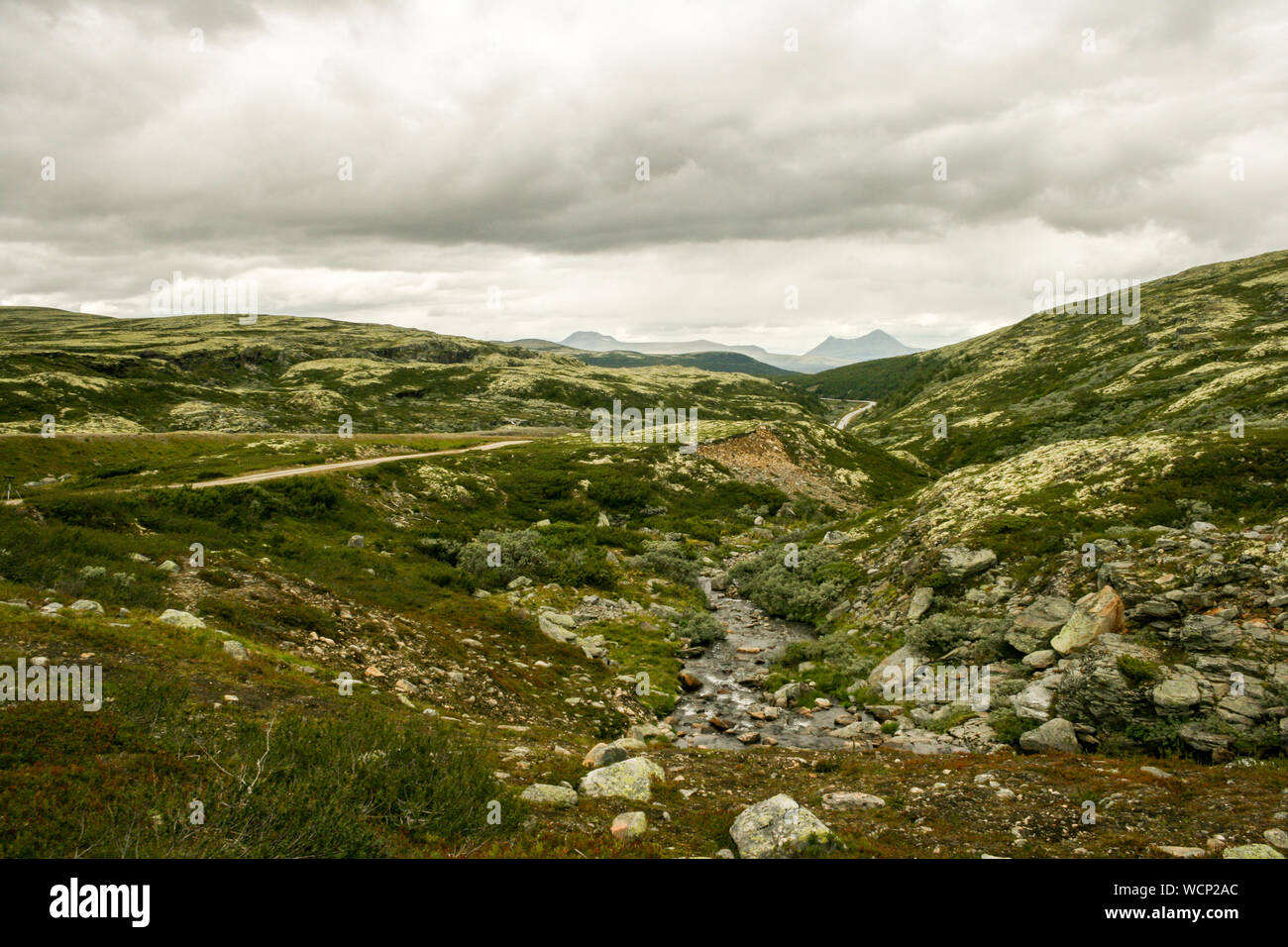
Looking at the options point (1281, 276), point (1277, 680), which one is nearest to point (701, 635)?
point (1277, 680)

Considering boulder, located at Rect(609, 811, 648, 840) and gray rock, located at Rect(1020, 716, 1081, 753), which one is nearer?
boulder, located at Rect(609, 811, 648, 840)

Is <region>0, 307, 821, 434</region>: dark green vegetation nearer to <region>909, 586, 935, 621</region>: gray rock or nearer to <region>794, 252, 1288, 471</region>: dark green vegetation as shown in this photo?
<region>794, 252, 1288, 471</region>: dark green vegetation

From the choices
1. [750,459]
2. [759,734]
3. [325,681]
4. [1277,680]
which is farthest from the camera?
[750,459]

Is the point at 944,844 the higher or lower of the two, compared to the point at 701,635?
higher

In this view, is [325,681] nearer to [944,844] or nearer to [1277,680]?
[944,844]

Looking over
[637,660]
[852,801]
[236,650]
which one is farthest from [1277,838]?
[236,650]

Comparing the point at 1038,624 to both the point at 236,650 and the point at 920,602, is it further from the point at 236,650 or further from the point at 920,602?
the point at 236,650

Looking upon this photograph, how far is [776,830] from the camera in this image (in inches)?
Result: 328

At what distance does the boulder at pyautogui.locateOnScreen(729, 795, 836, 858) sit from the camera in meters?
7.97

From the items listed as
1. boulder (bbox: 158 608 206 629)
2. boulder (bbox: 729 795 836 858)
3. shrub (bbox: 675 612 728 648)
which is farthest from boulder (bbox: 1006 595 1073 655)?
boulder (bbox: 158 608 206 629)

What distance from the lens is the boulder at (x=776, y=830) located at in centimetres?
797

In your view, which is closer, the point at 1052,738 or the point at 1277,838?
the point at 1277,838
